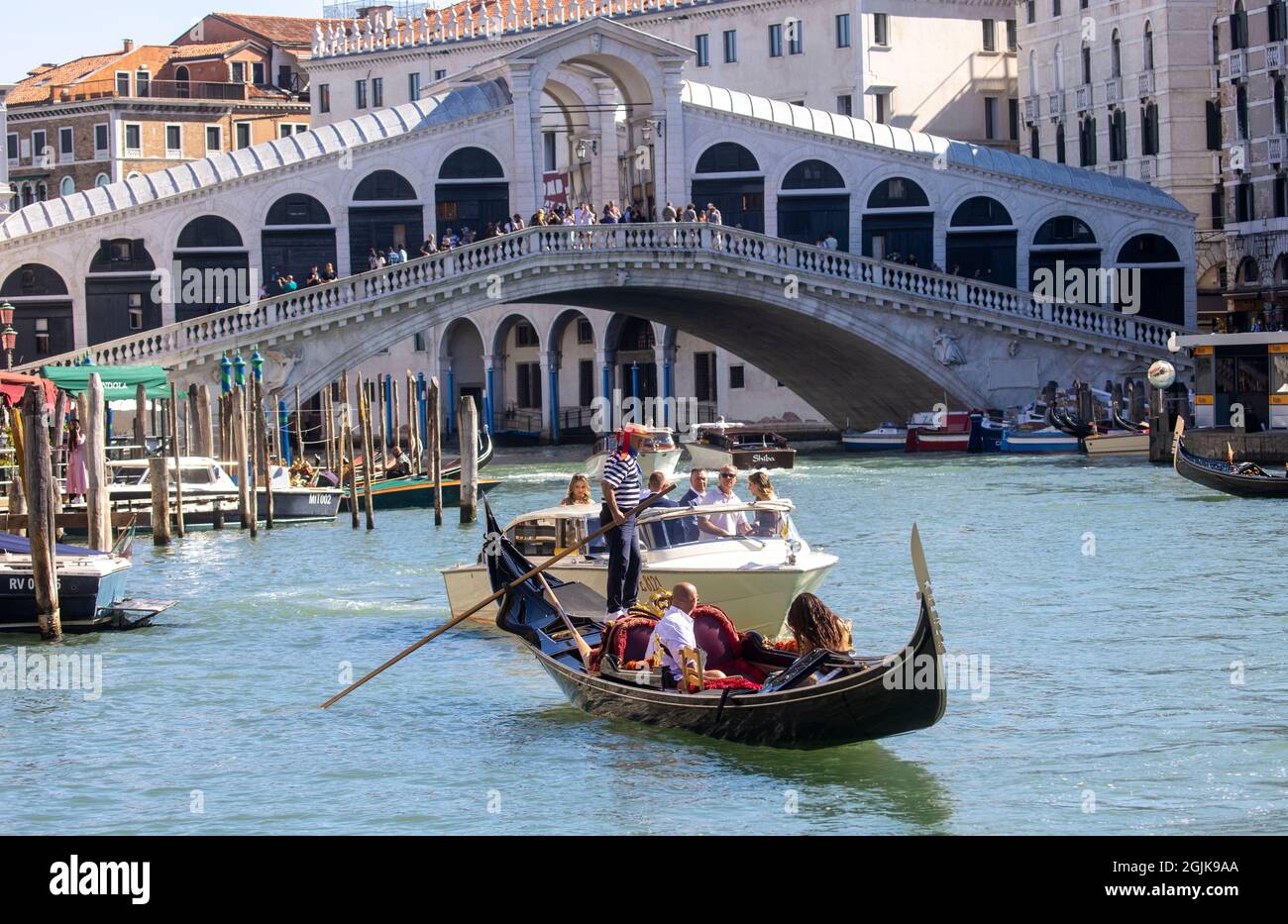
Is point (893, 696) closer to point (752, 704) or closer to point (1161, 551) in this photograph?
point (752, 704)

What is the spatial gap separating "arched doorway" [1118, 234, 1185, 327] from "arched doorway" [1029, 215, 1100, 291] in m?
0.51

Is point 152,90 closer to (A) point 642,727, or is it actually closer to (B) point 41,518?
(B) point 41,518

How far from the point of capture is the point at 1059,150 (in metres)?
40.4

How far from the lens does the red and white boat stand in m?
33.8

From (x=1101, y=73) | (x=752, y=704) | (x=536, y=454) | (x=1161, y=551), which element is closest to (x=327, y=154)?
(x=536, y=454)

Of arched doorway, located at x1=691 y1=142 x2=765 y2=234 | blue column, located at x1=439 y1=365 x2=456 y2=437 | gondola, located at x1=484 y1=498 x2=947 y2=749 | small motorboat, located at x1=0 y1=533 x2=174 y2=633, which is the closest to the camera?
gondola, located at x1=484 y1=498 x2=947 y2=749

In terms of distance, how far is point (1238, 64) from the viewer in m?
35.1

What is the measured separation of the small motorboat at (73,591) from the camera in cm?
1462

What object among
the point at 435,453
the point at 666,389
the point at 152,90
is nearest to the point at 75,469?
the point at 435,453

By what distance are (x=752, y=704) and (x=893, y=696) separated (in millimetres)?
765

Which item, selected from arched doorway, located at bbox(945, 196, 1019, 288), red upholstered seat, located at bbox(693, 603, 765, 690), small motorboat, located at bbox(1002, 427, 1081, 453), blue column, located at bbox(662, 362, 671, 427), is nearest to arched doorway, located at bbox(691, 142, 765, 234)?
arched doorway, located at bbox(945, 196, 1019, 288)

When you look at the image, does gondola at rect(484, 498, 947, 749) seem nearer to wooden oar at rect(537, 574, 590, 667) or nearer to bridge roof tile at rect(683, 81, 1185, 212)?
wooden oar at rect(537, 574, 590, 667)

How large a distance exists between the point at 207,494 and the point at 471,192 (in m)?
11.8
